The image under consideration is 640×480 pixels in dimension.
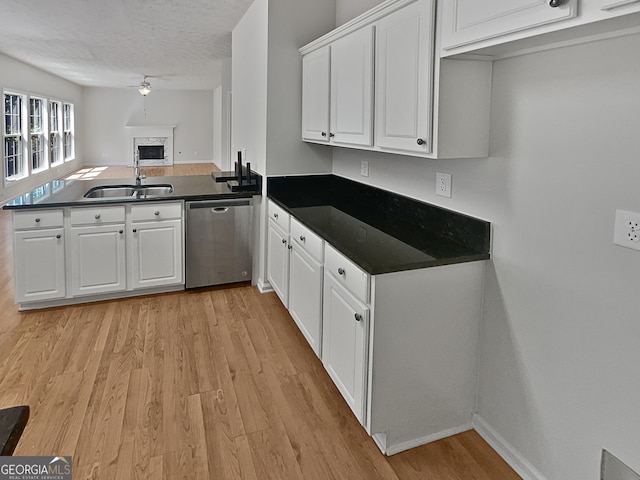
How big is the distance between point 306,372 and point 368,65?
175cm

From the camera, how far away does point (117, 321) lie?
3396 mm

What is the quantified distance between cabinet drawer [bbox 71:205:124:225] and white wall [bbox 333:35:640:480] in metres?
2.68

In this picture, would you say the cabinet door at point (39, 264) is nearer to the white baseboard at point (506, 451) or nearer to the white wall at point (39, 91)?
the white baseboard at point (506, 451)

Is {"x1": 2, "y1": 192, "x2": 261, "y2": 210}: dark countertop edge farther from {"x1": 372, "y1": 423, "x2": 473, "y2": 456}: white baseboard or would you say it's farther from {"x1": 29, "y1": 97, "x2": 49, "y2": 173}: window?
{"x1": 29, "y1": 97, "x2": 49, "y2": 173}: window

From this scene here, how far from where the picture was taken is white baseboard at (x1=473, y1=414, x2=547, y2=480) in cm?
187

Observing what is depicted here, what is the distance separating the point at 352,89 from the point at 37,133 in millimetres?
9342

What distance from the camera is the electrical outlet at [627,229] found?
140 cm

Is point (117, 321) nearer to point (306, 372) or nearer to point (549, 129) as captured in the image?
point (306, 372)

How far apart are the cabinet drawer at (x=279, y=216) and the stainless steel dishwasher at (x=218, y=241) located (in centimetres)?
34

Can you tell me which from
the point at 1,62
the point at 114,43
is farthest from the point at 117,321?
the point at 1,62

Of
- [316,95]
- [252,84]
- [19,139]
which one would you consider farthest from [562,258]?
[19,139]

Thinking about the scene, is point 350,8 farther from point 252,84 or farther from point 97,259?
point 97,259

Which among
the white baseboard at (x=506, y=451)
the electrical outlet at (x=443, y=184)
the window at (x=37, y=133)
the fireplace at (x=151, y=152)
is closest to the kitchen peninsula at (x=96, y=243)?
the electrical outlet at (x=443, y=184)

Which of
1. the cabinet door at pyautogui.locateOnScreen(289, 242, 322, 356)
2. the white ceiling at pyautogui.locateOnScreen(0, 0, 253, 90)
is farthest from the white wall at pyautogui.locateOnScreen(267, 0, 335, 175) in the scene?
the cabinet door at pyautogui.locateOnScreen(289, 242, 322, 356)
